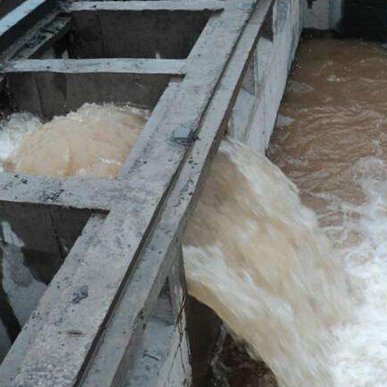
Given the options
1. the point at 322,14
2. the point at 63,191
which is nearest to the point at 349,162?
the point at 322,14

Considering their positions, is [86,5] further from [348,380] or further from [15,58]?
[348,380]

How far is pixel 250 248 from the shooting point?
4.13m

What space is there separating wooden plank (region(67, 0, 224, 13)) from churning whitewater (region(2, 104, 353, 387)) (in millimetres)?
1168

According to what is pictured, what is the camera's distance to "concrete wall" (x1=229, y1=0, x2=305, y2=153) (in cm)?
538

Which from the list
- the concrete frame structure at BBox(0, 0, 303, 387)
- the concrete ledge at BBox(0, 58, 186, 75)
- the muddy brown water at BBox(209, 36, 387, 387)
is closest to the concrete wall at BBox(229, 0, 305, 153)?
the concrete frame structure at BBox(0, 0, 303, 387)

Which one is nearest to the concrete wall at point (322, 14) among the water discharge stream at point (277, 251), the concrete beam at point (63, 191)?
the water discharge stream at point (277, 251)

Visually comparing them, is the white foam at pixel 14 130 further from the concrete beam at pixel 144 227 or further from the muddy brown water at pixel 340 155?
the muddy brown water at pixel 340 155

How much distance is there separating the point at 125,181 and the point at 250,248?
1135 millimetres

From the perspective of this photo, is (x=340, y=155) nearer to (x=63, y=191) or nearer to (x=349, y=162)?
(x=349, y=162)

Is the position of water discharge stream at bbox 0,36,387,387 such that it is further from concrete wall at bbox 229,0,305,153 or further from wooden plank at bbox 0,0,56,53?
wooden plank at bbox 0,0,56,53

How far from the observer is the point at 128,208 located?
10.5 feet

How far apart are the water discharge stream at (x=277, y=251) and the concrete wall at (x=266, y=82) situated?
567 millimetres

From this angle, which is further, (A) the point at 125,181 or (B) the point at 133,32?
(B) the point at 133,32

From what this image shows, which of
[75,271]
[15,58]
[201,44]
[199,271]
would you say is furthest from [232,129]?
[75,271]
